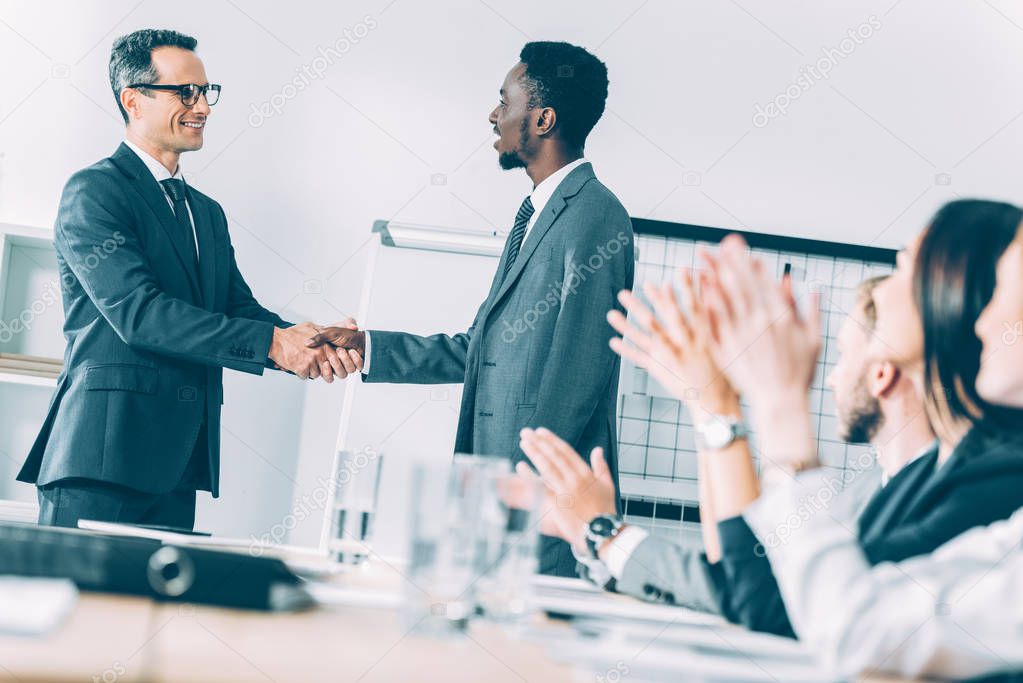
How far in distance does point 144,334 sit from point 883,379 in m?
1.64

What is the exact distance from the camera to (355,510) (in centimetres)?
130

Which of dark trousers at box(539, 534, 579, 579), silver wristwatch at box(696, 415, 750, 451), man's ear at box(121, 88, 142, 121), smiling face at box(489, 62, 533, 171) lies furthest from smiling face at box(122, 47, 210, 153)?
silver wristwatch at box(696, 415, 750, 451)

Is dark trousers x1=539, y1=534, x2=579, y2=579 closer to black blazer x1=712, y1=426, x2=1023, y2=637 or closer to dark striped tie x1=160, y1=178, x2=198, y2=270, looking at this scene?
black blazer x1=712, y1=426, x2=1023, y2=637

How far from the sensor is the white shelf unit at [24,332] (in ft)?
Result: 9.75

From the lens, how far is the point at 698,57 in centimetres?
313

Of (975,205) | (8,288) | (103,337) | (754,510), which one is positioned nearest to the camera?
(754,510)

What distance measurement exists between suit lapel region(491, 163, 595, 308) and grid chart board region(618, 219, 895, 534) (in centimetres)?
56

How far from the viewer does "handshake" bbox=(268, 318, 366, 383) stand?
8.75 ft

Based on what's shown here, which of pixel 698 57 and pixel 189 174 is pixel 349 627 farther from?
pixel 698 57

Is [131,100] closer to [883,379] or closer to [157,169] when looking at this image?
[157,169]

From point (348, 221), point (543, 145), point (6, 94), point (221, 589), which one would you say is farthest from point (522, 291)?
point (6, 94)

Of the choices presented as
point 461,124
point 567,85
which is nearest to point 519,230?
point 567,85

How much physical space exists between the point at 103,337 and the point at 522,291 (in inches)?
39.9

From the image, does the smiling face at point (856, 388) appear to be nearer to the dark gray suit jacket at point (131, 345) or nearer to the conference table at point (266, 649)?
the conference table at point (266, 649)
